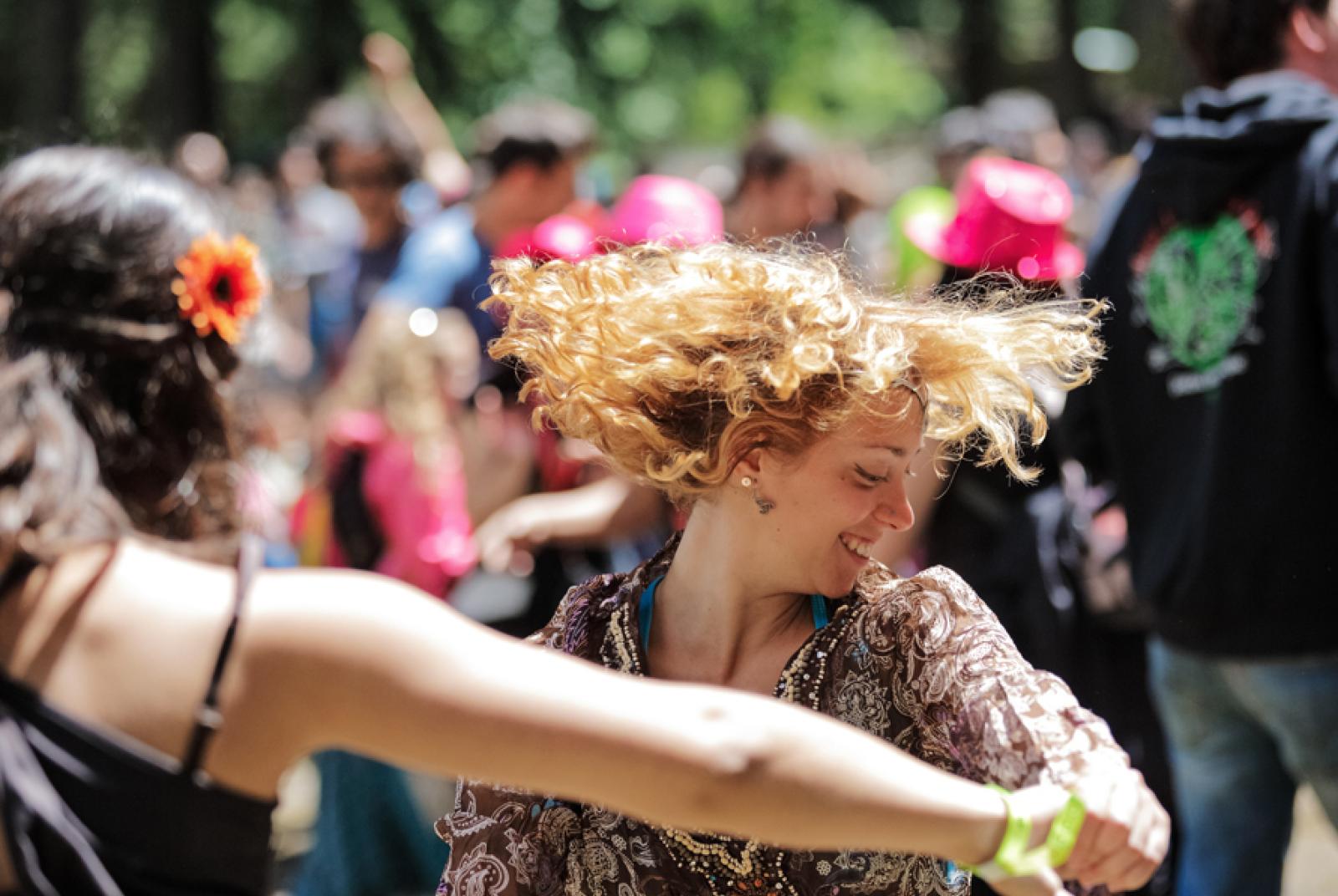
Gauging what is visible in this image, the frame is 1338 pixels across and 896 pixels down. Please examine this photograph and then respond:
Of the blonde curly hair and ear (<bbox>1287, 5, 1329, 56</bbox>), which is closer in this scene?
the blonde curly hair

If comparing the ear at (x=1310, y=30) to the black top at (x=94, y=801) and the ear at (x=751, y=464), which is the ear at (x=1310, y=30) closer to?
the ear at (x=751, y=464)

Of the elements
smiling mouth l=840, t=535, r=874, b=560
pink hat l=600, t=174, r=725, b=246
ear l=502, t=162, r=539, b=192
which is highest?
smiling mouth l=840, t=535, r=874, b=560

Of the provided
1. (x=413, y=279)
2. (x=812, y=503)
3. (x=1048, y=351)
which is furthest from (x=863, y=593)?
(x=413, y=279)

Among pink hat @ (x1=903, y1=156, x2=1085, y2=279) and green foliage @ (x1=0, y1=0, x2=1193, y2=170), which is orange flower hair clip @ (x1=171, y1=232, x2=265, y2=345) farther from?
green foliage @ (x1=0, y1=0, x2=1193, y2=170)

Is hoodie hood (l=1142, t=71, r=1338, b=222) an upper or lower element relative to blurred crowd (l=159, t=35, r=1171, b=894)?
upper

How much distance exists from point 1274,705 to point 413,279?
280 cm

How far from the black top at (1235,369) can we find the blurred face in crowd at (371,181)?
3289mm

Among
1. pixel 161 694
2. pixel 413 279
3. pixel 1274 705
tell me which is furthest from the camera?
pixel 413 279

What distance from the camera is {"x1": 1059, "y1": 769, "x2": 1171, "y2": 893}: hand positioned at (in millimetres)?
1722

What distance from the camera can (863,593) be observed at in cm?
220

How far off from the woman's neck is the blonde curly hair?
9 cm

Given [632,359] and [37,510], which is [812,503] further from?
[37,510]

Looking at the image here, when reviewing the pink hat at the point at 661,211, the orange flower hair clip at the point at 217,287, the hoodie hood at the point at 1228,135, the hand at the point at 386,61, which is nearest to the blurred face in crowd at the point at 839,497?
the orange flower hair clip at the point at 217,287

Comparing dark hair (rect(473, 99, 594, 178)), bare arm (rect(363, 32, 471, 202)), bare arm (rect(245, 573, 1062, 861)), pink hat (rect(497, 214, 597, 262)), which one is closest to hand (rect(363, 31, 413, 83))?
bare arm (rect(363, 32, 471, 202))
